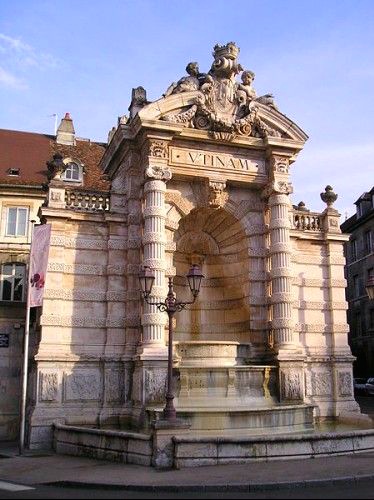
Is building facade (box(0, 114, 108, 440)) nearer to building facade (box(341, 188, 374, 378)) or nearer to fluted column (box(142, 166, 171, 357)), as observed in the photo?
fluted column (box(142, 166, 171, 357))

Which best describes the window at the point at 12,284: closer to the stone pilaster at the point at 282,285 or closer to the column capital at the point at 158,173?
the column capital at the point at 158,173

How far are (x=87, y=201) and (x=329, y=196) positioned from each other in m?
9.11

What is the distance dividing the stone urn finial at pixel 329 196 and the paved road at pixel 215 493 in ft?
43.6

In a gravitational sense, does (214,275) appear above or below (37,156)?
below

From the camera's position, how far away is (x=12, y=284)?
29172 millimetres

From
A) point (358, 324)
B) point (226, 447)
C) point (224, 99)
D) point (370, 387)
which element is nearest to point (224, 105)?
point (224, 99)

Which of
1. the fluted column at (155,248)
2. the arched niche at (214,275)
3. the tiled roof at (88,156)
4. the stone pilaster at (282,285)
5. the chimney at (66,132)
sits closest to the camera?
the fluted column at (155,248)

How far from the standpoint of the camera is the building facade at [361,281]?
154 ft

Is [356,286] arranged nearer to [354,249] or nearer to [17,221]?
[354,249]

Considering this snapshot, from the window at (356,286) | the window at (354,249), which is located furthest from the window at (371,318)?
the window at (354,249)

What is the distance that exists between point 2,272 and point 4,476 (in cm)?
1762

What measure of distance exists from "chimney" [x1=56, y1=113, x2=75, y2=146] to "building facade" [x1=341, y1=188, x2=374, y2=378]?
2322 cm

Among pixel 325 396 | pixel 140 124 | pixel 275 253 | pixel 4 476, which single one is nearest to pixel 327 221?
pixel 275 253

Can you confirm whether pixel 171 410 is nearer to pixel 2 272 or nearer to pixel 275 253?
pixel 275 253
